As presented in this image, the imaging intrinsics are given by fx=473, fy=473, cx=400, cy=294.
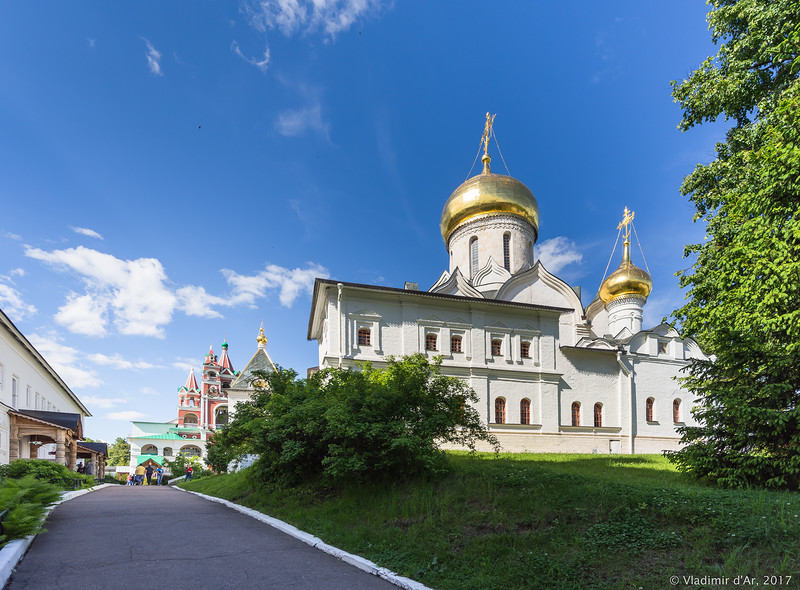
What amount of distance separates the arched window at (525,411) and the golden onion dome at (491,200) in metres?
12.3

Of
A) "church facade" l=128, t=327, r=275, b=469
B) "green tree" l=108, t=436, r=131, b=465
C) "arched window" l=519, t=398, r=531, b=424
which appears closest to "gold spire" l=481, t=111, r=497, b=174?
"arched window" l=519, t=398, r=531, b=424

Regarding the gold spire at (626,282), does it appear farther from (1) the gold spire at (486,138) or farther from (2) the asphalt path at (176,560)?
(2) the asphalt path at (176,560)

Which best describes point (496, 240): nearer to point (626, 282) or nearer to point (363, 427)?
point (626, 282)

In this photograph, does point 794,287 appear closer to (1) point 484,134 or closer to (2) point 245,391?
(1) point 484,134

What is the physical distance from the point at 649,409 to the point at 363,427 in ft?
83.0

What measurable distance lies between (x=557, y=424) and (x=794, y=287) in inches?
698

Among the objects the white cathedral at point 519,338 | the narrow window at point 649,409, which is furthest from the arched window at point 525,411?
the narrow window at point 649,409

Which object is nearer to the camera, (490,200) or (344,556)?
(344,556)

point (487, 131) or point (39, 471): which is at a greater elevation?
point (487, 131)

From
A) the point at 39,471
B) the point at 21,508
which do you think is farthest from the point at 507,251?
the point at 21,508

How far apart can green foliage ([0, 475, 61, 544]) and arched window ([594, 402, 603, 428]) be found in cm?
2533

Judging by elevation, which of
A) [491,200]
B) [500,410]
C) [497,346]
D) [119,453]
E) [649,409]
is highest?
[491,200]

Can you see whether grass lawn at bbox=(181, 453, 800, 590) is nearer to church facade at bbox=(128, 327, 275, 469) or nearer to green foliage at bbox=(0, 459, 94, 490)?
green foliage at bbox=(0, 459, 94, 490)

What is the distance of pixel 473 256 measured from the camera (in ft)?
103
